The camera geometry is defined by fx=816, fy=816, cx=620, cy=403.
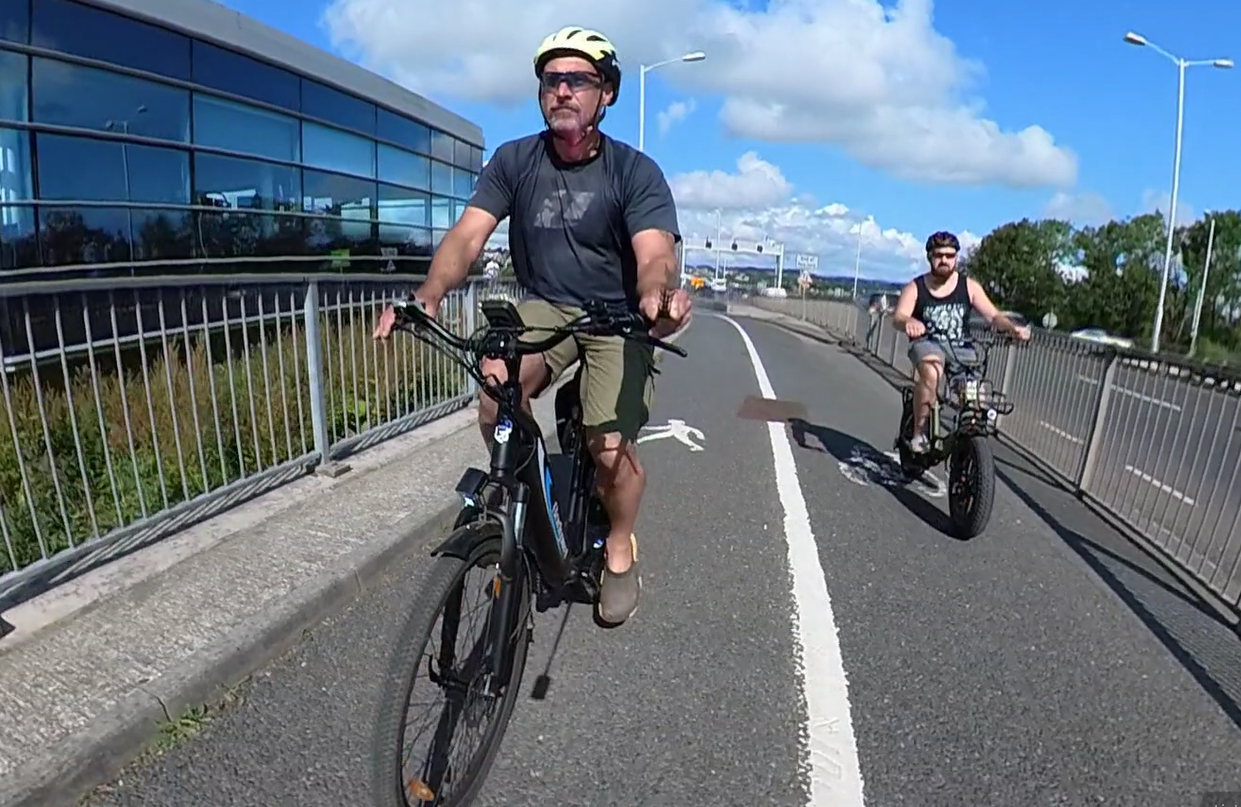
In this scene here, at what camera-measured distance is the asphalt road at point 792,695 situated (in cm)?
259

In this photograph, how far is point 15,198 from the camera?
337 inches

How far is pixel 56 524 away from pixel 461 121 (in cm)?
Answer: 1858

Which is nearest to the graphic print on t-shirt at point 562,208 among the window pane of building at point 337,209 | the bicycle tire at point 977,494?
the bicycle tire at point 977,494

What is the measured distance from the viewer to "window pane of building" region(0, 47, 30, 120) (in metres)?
8.30

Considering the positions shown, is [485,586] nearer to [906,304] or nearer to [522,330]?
[522,330]

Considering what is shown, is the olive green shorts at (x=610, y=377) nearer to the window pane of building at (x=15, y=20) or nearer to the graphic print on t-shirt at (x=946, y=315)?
the graphic print on t-shirt at (x=946, y=315)

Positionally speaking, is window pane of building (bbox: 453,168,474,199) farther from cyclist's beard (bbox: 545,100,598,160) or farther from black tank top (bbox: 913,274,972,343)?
cyclist's beard (bbox: 545,100,598,160)

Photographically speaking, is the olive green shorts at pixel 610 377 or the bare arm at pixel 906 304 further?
the bare arm at pixel 906 304

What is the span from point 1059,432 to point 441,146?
16.4 m

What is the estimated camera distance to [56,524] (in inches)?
161

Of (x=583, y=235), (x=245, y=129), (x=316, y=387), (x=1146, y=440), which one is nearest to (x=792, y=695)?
(x=583, y=235)

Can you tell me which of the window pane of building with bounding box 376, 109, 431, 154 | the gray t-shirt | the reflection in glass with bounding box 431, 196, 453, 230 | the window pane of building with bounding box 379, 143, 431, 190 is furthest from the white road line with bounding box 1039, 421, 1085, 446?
the reflection in glass with bounding box 431, 196, 453, 230

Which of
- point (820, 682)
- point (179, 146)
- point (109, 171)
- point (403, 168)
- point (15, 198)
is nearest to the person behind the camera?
point (820, 682)

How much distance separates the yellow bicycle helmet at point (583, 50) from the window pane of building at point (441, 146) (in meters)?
17.4
